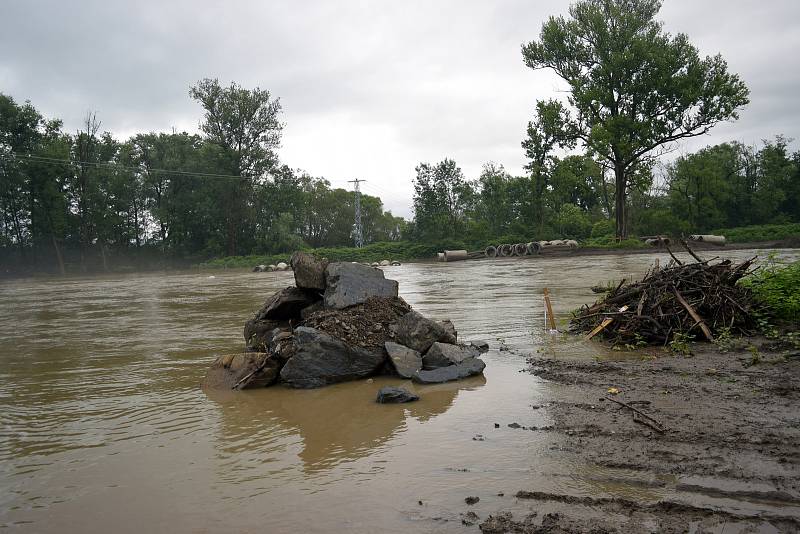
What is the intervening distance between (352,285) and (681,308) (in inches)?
186

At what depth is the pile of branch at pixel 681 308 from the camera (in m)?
7.53

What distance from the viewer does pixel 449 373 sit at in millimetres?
6488

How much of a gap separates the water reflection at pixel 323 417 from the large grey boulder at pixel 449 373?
112 millimetres

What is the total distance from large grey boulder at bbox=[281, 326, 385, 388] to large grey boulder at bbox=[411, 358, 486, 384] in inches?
25.6

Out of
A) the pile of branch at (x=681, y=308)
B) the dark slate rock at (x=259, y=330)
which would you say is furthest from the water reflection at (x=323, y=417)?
the pile of branch at (x=681, y=308)

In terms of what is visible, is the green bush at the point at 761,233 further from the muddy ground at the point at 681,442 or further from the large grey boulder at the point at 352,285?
the large grey boulder at the point at 352,285

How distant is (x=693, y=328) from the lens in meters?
7.43

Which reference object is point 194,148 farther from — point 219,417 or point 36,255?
point 219,417

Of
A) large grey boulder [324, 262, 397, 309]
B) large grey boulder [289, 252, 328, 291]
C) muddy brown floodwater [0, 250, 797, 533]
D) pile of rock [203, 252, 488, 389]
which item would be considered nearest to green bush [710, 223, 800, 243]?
muddy brown floodwater [0, 250, 797, 533]

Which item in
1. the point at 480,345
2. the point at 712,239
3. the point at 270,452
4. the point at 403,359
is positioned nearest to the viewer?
the point at 270,452

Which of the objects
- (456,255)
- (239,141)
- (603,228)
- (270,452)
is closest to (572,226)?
(603,228)

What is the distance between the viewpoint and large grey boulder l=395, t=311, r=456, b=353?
23.2 feet

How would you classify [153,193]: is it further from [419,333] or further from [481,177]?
[419,333]

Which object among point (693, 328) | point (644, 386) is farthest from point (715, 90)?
point (644, 386)
